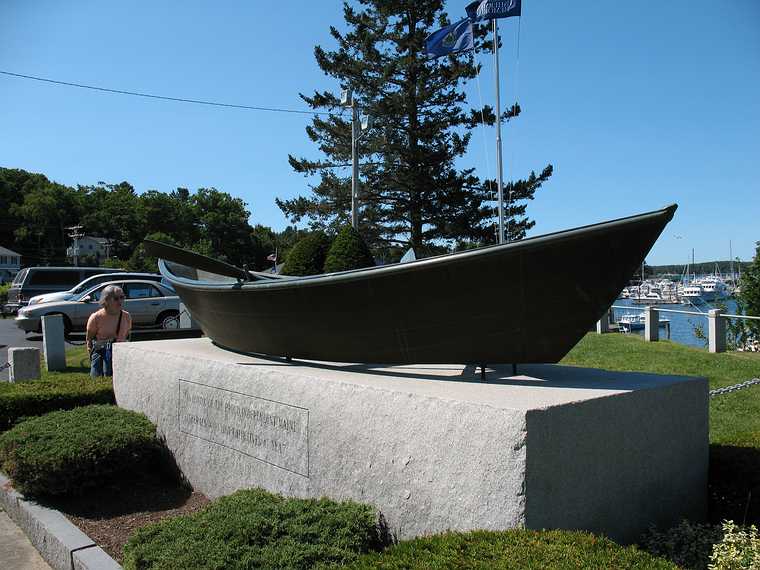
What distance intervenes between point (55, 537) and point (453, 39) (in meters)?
17.5

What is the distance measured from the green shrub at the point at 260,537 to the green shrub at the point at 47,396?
13.4ft

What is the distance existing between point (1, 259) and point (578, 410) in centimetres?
7997

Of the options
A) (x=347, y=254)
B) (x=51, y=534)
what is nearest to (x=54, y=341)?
(x=347, y=254)

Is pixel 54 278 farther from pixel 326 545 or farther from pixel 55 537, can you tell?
pixel 326 545

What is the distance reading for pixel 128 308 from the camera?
1627 centimetres

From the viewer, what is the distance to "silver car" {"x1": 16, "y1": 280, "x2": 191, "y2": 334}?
52.0 feet

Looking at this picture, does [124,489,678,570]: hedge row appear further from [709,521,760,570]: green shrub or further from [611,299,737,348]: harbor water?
[611,299,737,348]: harbor water

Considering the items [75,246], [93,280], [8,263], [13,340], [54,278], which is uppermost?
[75,246]

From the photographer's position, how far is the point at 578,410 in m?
3.07

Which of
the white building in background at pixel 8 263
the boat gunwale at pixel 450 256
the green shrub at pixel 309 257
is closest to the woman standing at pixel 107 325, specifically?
the green shrub at pixel 309 257

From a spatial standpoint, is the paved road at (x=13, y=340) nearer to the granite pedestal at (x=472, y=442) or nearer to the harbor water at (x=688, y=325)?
the granite pedestal at (x=472, y=442)

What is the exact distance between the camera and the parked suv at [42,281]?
2245 cm

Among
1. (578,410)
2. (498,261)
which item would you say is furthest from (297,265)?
(578,410)

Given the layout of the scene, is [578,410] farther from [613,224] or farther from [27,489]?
[27,489]
